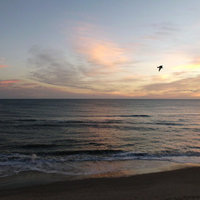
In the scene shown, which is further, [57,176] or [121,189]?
[57,176]

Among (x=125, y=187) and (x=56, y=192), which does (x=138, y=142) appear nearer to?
(x=125, y=187)

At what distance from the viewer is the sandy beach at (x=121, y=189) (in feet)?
31.8

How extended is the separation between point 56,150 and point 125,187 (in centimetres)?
1057

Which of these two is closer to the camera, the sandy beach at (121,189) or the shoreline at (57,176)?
the sandy beach at (121,189)

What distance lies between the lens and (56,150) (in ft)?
64.9

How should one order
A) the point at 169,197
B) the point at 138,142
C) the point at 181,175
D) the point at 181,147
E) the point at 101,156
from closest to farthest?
the point at 169,197
the point at 181,175
the point at 101,156
the point at 181,147
the point at 138,142

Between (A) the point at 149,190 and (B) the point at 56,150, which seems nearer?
(A) the point at 149,190

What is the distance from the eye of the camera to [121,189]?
430 inches

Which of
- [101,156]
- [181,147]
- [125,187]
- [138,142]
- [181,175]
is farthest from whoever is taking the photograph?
[138,142]

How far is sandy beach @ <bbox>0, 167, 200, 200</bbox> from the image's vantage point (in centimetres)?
970

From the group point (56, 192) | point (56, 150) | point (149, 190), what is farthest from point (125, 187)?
point (56, 150)

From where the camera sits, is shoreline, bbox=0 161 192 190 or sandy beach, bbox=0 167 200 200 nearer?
sandy beach, bbox=0 167 200 200

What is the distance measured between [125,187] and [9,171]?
8.67 metres

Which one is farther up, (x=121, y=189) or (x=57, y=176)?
(x=121, y=189)
